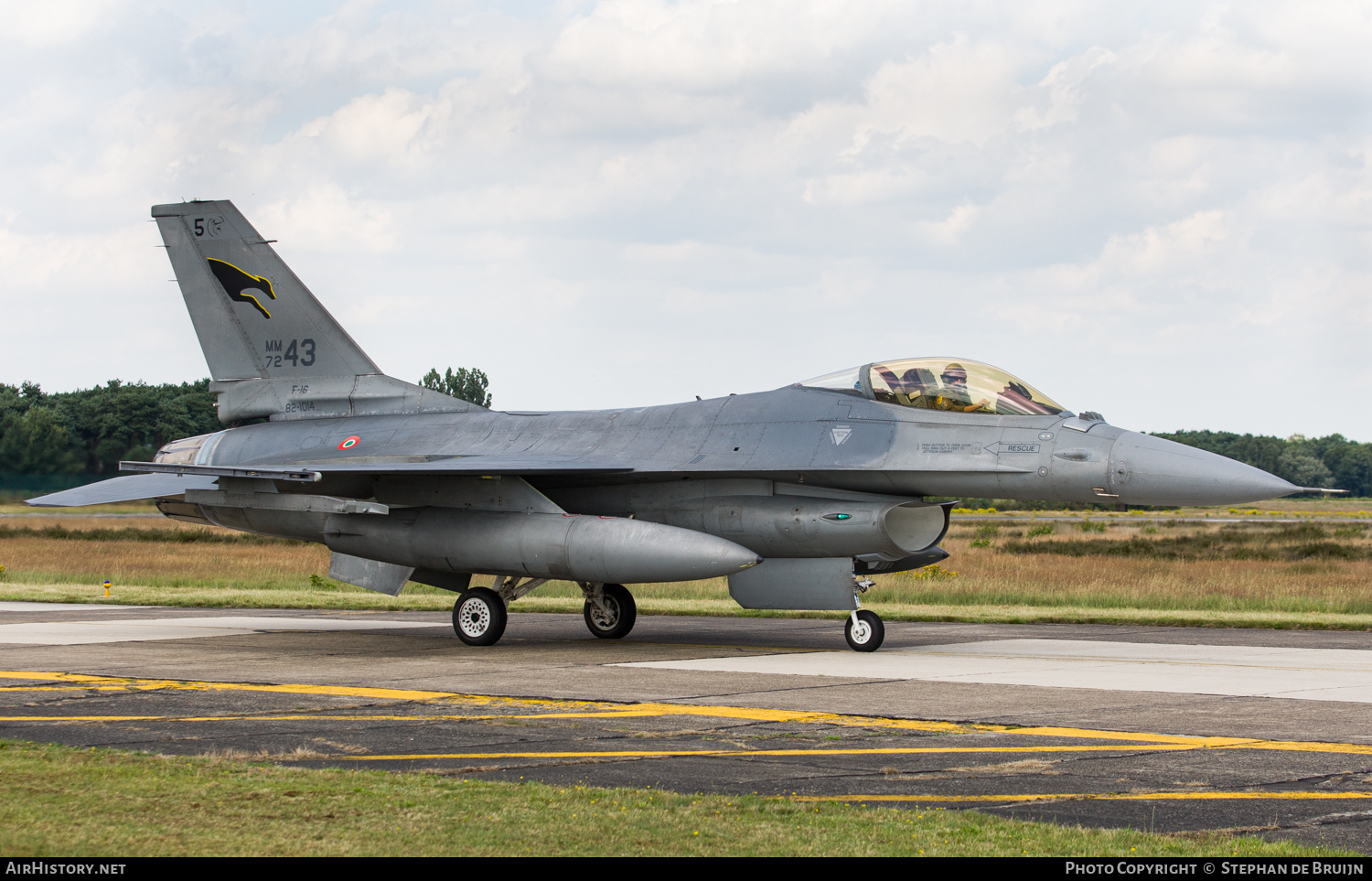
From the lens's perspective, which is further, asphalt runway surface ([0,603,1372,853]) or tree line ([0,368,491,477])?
tree line ([0,368,491,477])

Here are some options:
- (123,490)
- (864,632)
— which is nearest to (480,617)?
(864,632)

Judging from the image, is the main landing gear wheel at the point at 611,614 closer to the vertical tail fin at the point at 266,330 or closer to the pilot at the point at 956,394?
the vertical tail fin at the point at 266,330

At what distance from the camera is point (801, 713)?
9.89 metres

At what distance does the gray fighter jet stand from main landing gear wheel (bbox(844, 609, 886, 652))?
0.02 m

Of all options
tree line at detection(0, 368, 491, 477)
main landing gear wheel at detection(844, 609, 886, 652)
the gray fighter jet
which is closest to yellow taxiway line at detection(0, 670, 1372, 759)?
the gray fighter jet

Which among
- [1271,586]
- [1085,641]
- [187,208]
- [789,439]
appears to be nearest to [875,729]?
[789,439]

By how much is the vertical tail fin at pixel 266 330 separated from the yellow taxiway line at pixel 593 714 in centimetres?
634

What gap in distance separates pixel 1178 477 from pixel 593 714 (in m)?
6.53

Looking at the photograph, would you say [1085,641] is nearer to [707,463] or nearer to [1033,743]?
[707,463]

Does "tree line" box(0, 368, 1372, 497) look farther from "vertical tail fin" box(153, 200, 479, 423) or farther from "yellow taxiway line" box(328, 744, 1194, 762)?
"yellow taxiway line" box(328, 744, 1194, 762)

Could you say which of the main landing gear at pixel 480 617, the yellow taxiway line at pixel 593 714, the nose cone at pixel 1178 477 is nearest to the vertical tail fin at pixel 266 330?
the main landing gear at pixel 480 617

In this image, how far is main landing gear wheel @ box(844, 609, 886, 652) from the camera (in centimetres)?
1448

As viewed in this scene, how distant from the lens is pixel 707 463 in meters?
15.0

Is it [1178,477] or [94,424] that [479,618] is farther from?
[94,424]
